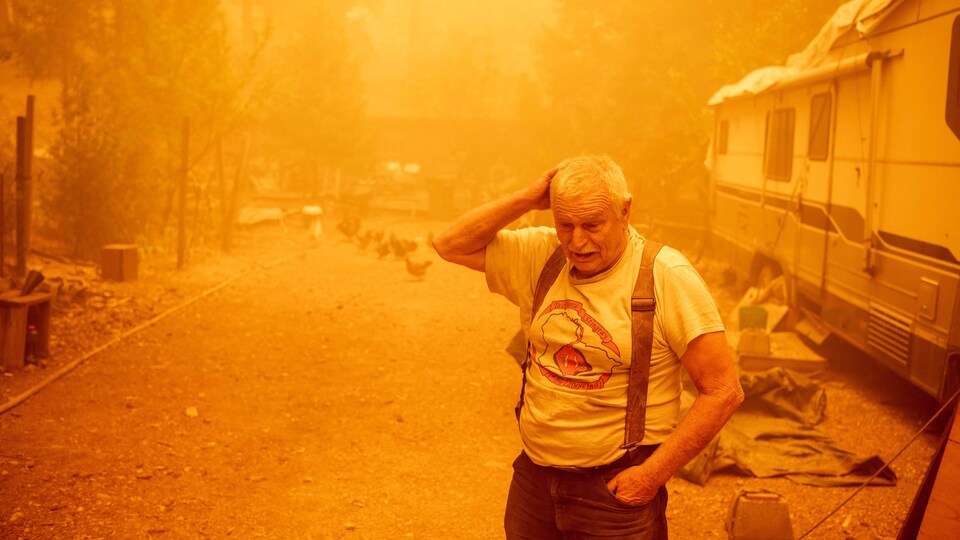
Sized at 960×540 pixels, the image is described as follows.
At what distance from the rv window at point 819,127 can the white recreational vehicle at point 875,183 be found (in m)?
0.02

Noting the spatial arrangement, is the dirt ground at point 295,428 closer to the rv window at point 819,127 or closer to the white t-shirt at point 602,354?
the rv window at point 819,127

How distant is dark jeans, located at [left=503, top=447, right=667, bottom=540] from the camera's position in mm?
2654

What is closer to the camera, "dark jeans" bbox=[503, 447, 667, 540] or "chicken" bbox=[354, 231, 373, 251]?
"dark jeans" bbox=[503, 447, 667, 540]

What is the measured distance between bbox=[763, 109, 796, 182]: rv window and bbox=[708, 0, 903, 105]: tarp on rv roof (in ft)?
1.34

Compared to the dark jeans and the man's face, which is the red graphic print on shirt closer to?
the man's face

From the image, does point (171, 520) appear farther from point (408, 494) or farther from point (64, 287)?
point (64, 287)

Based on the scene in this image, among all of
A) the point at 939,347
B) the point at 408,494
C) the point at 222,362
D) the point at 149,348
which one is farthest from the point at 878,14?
the point at 149,348

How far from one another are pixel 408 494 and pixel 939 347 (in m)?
3.91

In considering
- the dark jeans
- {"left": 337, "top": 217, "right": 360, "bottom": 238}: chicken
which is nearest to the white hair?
the dark jeans

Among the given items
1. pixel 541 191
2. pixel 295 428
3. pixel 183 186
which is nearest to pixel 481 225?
pixel 541 191

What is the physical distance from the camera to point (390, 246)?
1819 cm

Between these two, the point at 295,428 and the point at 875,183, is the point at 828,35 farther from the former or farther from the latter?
the point at 295,428

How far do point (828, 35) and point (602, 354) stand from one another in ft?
24.6

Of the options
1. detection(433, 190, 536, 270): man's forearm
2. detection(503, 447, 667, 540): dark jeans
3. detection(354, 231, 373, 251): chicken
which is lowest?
detection(354, 231, 373, 251): chicken
